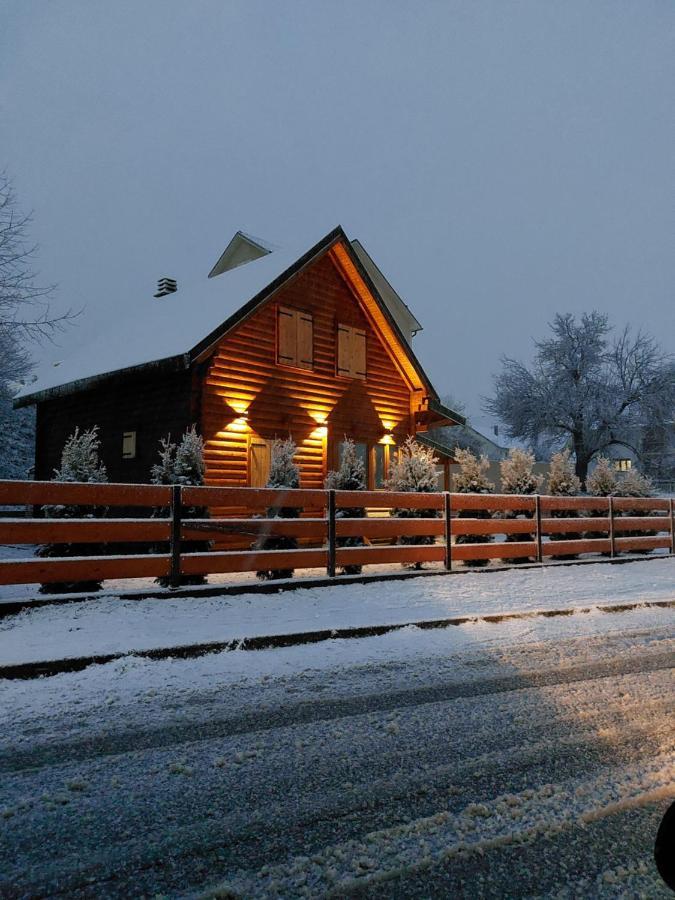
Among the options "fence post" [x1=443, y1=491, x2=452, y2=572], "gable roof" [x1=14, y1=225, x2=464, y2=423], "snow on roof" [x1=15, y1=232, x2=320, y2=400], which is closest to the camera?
"fence post" [x1=443, y1=491, x2=452, y2=572]

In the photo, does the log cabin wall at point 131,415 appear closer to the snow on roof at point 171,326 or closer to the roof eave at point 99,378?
the roof eave at point 99,378

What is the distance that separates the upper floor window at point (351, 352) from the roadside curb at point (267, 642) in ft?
36.7

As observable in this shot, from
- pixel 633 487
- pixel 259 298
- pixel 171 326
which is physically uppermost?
pixel 259 298

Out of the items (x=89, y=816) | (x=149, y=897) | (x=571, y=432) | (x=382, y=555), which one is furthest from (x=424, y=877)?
(x=571, y=432)

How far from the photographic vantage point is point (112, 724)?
13.6 feet

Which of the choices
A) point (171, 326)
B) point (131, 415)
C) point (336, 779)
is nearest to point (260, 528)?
point (336, 779)

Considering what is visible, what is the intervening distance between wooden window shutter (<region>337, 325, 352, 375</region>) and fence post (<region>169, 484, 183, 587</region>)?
10285mm

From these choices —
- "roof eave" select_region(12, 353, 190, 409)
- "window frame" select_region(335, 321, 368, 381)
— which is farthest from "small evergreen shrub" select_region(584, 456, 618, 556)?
"roof eave" select_region(12, 353, 190, 409)

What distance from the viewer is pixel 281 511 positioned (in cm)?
1023

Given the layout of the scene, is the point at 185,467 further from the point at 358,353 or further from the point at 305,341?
the point at 358,353

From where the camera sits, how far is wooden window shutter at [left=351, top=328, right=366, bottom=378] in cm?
1855

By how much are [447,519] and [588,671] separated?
573 centimetres

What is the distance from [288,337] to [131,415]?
186 inches

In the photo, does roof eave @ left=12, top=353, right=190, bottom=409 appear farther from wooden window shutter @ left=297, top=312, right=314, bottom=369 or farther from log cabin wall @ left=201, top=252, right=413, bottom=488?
wooden window shutter @ left=297, top=312, right=314, bottom=369
